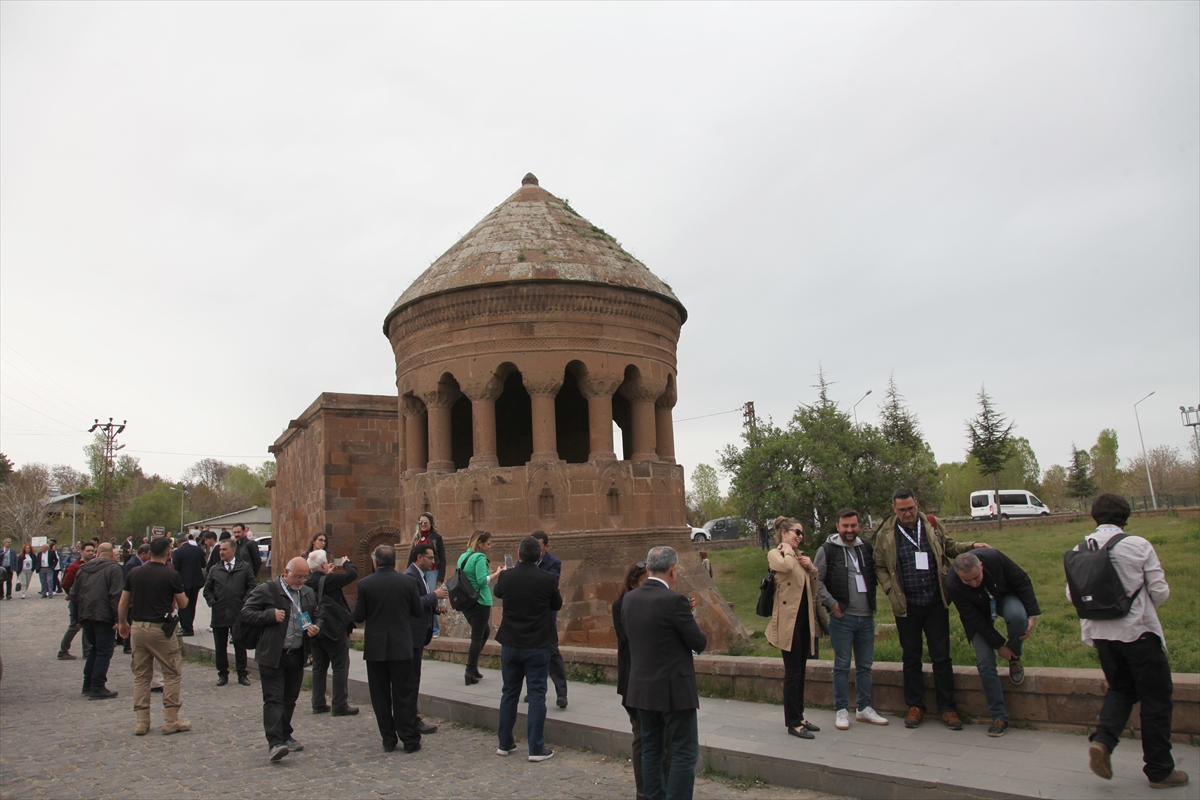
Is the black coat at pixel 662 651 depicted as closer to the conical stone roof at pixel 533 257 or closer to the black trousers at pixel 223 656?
the black trousers at pixel 223 656

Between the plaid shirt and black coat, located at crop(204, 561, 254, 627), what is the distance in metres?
7.41

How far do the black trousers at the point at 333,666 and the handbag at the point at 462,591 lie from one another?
1115 millimetres

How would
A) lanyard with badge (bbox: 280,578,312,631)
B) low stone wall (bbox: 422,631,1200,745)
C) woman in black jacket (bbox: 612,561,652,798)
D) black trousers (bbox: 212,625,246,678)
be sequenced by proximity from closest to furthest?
woman in black jacket (bbox: 612,561,652,798)
low stone wall (bbox: 422,631,1200,745)
lanyard with badge (bbox: 280,578,312,631)
black trousers (bbox: 212,625,246,678)

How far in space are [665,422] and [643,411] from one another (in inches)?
37.3

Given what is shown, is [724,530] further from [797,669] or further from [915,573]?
[797,669]

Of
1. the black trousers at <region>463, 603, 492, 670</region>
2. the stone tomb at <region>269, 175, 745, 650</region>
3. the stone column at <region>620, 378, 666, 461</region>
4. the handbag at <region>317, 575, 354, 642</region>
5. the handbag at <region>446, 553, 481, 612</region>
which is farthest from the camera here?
the stone column at <region>620, 378, 666, 461</region>

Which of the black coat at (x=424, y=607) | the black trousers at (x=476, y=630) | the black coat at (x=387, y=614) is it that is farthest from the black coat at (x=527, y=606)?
the black trousers at (x=476, y=630)

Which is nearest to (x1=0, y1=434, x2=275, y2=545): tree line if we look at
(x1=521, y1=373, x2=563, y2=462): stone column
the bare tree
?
the bare tree

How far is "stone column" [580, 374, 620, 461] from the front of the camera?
13.9 metres

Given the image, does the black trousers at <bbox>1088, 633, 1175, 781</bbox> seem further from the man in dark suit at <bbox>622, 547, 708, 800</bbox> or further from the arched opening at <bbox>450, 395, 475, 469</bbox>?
the arched opening at <bbox>450, 395, 475, 469</bbox>

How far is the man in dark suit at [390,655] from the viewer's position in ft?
23.7

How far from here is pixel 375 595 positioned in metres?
7.35

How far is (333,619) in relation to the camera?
8555mm

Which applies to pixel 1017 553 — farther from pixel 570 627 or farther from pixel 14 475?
pixel 14 475
